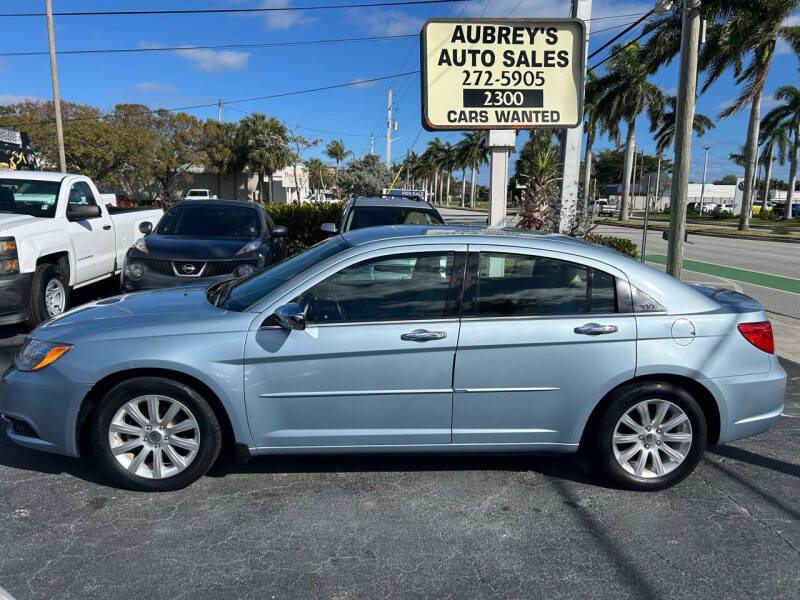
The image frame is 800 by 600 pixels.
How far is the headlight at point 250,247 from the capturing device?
816 centimetres

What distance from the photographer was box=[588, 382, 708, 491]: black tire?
379cm

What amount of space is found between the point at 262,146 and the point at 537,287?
51915 mm

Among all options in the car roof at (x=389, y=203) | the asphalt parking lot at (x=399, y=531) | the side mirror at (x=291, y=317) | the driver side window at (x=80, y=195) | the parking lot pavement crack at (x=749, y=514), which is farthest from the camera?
the car roof at (x=389, y=203)

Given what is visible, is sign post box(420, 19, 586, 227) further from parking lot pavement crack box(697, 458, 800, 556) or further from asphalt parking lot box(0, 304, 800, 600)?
parking lot pavement crack box(697, 458, 800, 556)

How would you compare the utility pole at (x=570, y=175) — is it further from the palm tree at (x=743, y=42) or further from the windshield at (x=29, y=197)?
the palm tree at (x=743, y=42)

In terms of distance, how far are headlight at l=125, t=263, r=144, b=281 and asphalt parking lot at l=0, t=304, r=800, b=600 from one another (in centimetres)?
369

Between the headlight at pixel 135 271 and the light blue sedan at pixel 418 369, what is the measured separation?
3979mm

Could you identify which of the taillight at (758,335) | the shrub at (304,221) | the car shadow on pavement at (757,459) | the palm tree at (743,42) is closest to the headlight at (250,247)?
the car shadow on pavement at (757,459)

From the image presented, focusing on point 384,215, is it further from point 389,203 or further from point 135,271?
point 135,271

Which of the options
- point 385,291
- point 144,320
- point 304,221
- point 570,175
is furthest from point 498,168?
point 304,221

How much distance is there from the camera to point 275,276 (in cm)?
424

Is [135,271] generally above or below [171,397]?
above

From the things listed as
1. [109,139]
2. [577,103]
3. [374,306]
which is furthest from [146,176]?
[374,306]

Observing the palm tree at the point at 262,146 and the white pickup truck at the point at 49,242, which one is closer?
the white pickup truck at the point at 49,242
